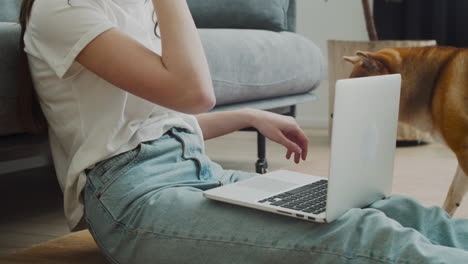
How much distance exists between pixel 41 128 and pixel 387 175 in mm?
642

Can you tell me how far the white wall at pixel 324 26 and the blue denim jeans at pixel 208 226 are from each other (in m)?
2.66

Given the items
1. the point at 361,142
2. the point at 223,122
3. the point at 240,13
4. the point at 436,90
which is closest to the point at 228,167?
the point at 240,13

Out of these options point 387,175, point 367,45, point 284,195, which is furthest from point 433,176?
point 284,195

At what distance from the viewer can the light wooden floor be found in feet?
5.28

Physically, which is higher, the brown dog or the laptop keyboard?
the laptop keyboard

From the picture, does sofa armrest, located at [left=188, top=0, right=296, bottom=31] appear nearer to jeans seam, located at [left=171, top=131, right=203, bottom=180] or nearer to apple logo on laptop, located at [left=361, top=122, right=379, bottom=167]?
jeans seam, located at [left=171, top=131, right=203, bottom=180]

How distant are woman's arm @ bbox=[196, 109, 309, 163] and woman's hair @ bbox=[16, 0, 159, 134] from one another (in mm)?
211

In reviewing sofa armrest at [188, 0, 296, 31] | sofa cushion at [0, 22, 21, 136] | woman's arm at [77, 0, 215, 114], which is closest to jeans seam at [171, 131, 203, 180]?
woman's arm at [77, 0, 215, 114]

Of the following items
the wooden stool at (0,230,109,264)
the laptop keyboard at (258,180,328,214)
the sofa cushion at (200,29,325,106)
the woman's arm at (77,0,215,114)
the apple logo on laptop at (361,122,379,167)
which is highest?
the woman's arm at (77,0,215,114)

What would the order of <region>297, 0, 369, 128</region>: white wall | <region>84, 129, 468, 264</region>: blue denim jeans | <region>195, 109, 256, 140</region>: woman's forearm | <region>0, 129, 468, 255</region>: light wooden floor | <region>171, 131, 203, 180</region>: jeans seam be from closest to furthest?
1. <region>84, 129, 468, 264</region>: blue denim jeans
2. <region>171, 131, 203, 180</region>: jeans seam
3. <region>195, 109, 256, 140</region>: woman's forearm
4. <region>0, 129, 468, 255</region>: light wooden floor
5. <region>297, 0, 369, 128</region>: white wall

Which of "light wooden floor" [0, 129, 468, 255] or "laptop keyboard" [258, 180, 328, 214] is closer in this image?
"laptop keyboard" [258, 180, 328, 214]

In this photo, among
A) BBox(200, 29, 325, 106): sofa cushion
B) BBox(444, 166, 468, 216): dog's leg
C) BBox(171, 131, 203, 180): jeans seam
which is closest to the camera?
BBox(171, 131, 203, 180): jeans seam

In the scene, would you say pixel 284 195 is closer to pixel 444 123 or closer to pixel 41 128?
pixel 41 128

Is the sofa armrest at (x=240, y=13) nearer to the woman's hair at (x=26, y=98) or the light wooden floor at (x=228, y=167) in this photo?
the light wooden floor at (x=228, y=167)
